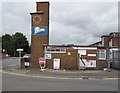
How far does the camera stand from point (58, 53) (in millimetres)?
20062

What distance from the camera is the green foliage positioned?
72.3m

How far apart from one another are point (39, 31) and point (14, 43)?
188ft

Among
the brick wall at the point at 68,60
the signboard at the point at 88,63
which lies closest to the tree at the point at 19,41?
the brick wall at the point at 68,60

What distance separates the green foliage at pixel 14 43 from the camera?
237 feet

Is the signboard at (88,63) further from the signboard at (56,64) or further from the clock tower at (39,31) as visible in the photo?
the clock tower at (39,31)

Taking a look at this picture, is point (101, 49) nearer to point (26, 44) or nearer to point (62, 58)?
point (62, 58)

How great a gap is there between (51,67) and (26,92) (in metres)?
12.8

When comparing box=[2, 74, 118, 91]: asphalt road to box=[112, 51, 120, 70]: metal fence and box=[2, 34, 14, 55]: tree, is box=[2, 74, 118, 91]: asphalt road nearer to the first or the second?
box=[112, 51, 120, 70]: metal fence

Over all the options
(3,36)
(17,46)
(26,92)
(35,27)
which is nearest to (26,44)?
(17,46)

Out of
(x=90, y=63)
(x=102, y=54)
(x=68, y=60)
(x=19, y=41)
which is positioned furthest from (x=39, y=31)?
(x=19, y=41)

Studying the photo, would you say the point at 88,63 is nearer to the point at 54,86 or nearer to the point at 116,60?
the point at 116,60

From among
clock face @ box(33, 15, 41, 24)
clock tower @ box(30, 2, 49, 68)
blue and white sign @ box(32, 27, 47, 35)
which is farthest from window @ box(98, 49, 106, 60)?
clock face @ box(33, 15, 41, 24)

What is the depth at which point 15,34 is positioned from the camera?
80.1 metres

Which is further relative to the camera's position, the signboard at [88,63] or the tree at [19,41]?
the tree at [19,41]
